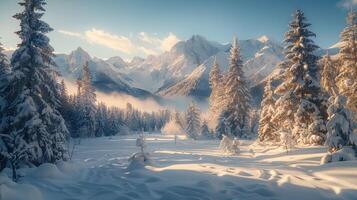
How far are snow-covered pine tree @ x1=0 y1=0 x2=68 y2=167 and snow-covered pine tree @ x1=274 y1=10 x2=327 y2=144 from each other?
19958mm

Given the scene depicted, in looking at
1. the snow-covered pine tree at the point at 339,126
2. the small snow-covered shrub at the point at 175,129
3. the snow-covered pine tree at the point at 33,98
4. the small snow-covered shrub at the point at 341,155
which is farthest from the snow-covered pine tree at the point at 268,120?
the small snow-covered shrub at the point at 175,129

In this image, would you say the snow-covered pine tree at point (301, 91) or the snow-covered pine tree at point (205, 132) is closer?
the snow-covered pine tree at point (301, 91)

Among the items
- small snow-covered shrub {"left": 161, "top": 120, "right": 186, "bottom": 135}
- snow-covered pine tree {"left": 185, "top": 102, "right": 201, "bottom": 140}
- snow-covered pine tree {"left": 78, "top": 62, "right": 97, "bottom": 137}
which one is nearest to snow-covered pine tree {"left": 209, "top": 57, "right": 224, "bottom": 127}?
snow-covered pine tree {"left": 185, "top": 102, "right": 201, "bottom": 140}

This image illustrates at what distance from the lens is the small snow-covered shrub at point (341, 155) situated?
19.6m

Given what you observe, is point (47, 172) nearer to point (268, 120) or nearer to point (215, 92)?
point (268, 120)

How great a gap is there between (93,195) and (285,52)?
25.3m

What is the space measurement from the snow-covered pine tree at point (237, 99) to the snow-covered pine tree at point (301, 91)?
19.2 meters

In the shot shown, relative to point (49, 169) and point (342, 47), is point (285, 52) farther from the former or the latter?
point (49, 169)

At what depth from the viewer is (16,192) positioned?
1243 cm

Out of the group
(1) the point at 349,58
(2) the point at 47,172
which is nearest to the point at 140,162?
(2) the point at 47,172

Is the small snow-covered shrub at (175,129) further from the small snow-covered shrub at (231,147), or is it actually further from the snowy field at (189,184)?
the snowy field at (189,184)

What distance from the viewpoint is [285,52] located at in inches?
1331

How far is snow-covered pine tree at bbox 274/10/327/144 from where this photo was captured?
30042 mm

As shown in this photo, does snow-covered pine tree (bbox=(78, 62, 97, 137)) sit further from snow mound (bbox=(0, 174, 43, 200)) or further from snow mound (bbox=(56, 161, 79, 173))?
snow mound (bbox=(0, 174, 43, 200))
